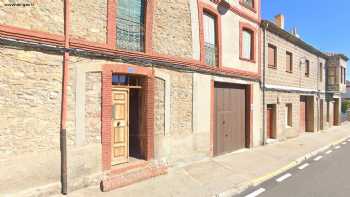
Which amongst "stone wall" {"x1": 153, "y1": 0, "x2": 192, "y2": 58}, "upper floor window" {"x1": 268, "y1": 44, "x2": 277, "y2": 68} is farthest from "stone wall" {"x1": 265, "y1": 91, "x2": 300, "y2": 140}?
"stone wall" {"x1": 153, "y1": 0, "x2": 192, "y2": 58}

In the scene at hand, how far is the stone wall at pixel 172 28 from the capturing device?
9656 mm

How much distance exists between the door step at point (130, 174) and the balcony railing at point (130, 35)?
10.3 feet

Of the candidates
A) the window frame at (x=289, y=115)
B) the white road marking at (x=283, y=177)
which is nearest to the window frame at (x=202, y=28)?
the white road marking at (x=283, y=177)

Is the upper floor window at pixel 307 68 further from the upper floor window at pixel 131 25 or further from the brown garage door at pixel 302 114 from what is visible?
the upper floor window at pixel 131 25

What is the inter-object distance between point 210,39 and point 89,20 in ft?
18.7

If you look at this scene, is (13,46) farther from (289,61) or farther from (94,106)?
(289,61)

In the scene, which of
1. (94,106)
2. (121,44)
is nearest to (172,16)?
(121,44)

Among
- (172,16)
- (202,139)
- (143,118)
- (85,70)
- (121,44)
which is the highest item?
(172,16)

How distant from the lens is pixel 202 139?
37.9ft

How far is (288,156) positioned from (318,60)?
15380mm

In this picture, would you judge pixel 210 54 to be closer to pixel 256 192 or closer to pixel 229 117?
pixel 229 117

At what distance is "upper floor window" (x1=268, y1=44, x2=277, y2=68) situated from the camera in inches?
685

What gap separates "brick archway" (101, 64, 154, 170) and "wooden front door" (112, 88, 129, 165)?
0.50 m

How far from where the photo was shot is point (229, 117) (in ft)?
45.3
